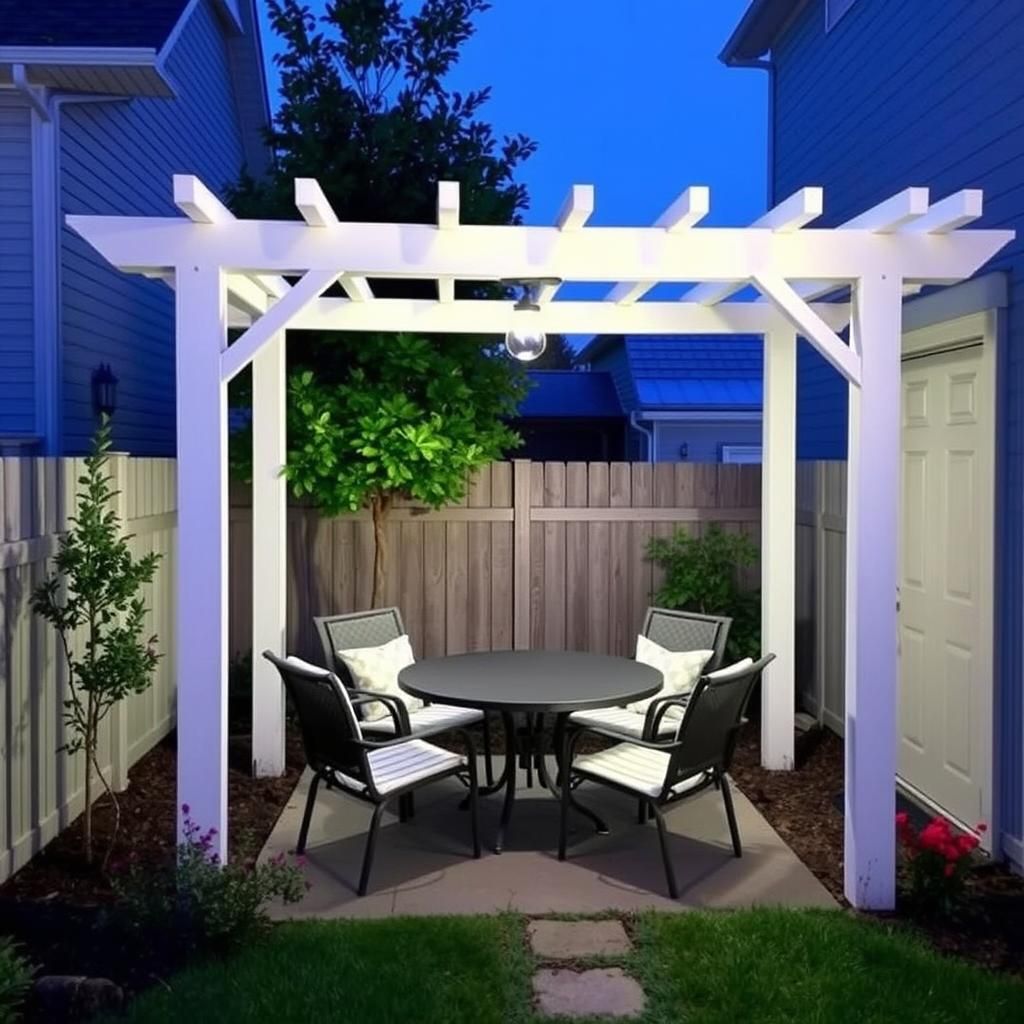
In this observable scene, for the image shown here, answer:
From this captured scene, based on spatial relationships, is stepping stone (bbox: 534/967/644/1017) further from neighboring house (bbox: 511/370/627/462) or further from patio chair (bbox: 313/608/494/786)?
neighboring house (bbox: 511/370/627/462)

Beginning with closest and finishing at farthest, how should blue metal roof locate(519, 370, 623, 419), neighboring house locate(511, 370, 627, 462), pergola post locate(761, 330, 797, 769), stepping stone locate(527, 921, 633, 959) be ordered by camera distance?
stepping stone locate(527, 921, 633, 959), pergola post locate(761, 330, 797, 769), blue metal roof locate(519, 370, 623, 419), neighboring house locate(511, 370, 627, 462)

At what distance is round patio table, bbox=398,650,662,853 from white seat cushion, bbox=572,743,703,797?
25cm

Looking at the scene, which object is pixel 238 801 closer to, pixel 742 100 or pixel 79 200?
pixel 79 200

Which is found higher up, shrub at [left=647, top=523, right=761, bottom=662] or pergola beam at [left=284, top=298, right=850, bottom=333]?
pergola beam at [left=284, top=298, right=850, bottom=333]

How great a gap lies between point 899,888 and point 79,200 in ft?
22.4

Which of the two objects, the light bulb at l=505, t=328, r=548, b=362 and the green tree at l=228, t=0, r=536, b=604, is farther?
the green tree at l=228, t=0, r=536, b=604

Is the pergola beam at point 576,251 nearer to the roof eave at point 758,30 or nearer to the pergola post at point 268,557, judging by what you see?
the pergola post at point 268,557

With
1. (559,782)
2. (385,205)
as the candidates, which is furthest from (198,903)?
(385,205)

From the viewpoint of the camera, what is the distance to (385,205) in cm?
725

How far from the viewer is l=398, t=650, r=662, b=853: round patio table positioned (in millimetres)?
4648

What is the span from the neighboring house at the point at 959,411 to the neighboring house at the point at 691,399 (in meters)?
7.99

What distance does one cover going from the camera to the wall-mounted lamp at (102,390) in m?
8.22

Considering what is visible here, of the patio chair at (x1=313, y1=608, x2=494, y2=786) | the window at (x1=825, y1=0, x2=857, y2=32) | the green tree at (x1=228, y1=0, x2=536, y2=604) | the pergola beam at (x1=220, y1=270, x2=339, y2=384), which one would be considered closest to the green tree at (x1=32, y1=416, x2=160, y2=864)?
the pergola beam at (x1=220, y1=270, x2=339, y2=384)

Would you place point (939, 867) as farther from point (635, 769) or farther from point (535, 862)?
point (535, 862)
